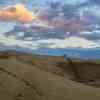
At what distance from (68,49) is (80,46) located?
0.21 m

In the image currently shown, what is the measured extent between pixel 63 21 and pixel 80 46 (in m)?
0.53

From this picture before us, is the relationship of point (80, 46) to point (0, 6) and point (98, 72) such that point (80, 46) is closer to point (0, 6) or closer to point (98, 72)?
point (98, 72)

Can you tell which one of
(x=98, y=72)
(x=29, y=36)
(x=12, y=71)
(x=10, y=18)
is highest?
(x=10, y=18)

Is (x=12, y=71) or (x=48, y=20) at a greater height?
(x=48, y=20)

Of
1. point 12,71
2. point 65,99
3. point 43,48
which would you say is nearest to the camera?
point 65,99

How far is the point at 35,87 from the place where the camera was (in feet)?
6.43

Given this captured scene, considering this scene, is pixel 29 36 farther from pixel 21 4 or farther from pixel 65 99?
pixel 65 99

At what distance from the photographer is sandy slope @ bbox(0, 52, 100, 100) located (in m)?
1.87

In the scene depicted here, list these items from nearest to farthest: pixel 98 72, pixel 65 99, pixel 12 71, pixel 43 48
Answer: pixel 65 99 → pixel 12 71 → pixel 98 72 → pixel 43 48

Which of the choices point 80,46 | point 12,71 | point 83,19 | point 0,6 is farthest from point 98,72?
point 0,6

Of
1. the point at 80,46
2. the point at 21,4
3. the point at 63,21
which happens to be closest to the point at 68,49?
the point at 80,46

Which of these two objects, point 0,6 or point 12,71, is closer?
point 12,71

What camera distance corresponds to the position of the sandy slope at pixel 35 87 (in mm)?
1874

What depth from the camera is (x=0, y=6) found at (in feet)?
16.2
